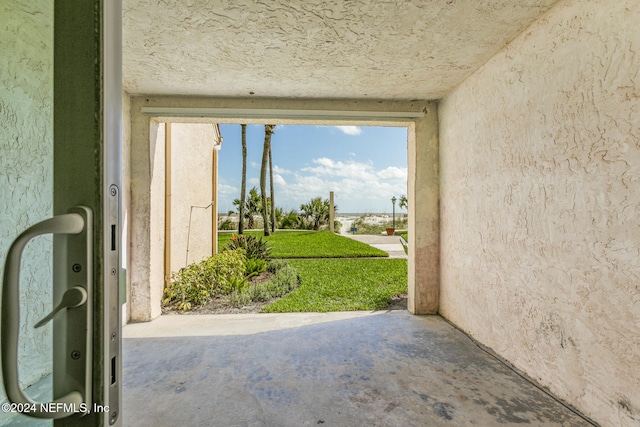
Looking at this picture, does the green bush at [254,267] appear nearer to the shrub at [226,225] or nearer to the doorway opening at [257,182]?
the doorway opening at [257,182]

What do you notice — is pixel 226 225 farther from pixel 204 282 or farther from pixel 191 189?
pixel 204 282

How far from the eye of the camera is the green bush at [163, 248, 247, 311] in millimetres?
4492

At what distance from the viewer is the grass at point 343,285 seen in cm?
462

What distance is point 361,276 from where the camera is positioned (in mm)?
6582

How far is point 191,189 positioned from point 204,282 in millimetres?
1970

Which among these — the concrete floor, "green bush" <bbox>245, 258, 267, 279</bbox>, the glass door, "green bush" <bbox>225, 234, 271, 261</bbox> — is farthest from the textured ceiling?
"green bush" <bbox>225, 234, 271, 261</bbox>

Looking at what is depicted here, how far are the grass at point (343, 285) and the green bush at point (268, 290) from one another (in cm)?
19

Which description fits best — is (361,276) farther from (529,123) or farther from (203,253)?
(529,123)

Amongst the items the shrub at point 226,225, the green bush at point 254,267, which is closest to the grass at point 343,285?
the green bush at point 254,267

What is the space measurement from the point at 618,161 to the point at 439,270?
2521mm

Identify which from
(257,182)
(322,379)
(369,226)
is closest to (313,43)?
(322,379)

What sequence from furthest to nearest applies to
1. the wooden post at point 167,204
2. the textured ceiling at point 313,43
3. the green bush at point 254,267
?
the green bush at point 254,267 < the wooden post at point 167,204 < the textured ceiling at point 313,43

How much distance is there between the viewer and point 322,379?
2.50m

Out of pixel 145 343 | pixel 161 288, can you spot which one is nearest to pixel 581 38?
pixel 145 343
